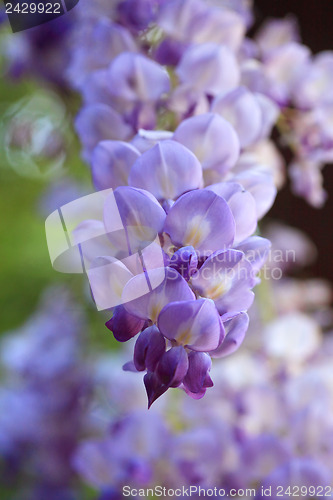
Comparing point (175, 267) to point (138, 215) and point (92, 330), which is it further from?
point (92, 330)

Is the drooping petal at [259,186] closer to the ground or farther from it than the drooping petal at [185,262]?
closer to the ground

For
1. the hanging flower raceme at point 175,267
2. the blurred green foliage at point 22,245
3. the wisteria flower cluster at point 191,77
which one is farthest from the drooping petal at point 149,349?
the blurred green foliage at point 22,245

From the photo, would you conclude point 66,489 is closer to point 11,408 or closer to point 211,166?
point 11,408

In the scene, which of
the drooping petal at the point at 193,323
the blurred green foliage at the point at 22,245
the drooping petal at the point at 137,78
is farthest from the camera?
the blurred green foliage at the point at 22,245

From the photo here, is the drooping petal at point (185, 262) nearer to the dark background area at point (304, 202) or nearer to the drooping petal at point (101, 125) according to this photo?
the drooping petal at point (101, 125)

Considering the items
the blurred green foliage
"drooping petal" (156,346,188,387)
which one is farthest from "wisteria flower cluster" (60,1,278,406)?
the blurred green foliage

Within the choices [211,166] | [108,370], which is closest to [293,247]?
[108,370]
